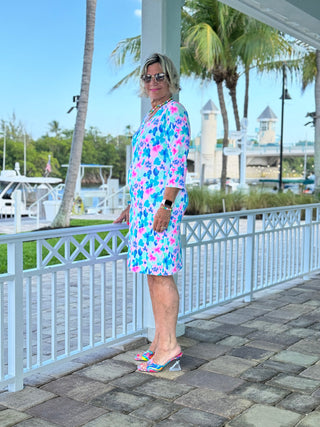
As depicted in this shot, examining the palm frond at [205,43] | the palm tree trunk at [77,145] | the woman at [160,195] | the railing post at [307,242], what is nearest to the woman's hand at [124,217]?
the woman at [160,195]

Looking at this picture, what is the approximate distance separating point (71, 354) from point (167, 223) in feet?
2.73

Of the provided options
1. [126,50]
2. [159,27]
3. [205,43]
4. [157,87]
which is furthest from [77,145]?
[157,87]

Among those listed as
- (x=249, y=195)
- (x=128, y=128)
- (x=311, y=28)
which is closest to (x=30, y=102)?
(x=128, y=128)

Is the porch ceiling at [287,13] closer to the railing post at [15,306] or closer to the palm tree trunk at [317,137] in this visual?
the railing post at [15,306]

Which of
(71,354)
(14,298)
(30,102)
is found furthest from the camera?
(30,102)

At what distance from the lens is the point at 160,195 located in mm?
2697

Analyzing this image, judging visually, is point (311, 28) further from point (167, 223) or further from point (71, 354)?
point (71, 354)

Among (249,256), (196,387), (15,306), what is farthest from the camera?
(249,256)

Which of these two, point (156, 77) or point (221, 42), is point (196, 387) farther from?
point (221, 42)

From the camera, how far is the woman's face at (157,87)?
278cm

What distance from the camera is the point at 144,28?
3291mm

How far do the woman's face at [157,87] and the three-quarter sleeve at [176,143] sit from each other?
5.0 inches

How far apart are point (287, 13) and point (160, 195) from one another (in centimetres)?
201

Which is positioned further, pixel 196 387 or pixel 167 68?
pixel 167 68
